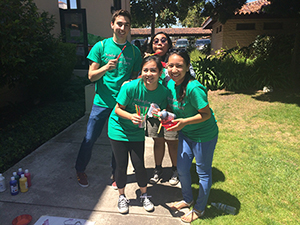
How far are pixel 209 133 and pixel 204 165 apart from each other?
335 mm

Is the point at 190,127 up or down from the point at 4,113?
up

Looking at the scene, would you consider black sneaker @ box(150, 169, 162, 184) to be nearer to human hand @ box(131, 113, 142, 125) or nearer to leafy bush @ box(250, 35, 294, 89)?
human hand @ box(131, 113, 142, 125)

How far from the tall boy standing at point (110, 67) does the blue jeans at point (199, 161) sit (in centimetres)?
104

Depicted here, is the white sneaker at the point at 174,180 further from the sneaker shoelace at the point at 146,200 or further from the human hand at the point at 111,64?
the human hand at the point at 111,64

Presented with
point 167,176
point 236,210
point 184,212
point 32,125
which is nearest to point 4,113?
point 32,125

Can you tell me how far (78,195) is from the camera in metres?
3.18

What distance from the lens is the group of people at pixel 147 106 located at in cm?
242

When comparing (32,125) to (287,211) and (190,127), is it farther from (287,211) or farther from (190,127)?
(287,211)

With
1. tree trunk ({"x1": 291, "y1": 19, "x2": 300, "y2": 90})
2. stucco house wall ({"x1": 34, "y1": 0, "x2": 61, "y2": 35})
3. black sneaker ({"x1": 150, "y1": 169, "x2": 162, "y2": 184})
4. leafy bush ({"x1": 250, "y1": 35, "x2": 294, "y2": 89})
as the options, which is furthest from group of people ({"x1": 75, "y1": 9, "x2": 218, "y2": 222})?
tree trunk ({"x1": 291, "y1": 19, "x2": 300, "y2": 90})

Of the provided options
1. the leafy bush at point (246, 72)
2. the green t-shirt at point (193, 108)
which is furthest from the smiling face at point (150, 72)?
the leafy bush at point (246, 72)

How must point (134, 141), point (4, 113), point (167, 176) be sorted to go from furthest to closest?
point (4, 113) < point (167, 176) < point (134, 141)

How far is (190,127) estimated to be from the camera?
2.52 m

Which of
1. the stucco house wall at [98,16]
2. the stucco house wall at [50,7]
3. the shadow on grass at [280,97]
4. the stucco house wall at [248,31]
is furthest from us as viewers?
the stucco house wall at [248,31]

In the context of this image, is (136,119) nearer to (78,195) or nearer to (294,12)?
(78,195)
